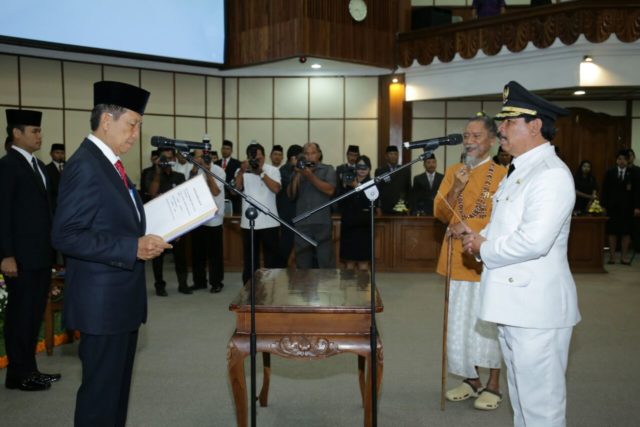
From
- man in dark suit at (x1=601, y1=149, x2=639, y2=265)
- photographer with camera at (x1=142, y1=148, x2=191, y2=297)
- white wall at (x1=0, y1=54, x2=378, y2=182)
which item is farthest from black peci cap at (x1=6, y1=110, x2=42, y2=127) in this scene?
man in dark suit at (x1=601, y1=149, x2=639, y2=265)

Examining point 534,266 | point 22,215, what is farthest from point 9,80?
point 534,266

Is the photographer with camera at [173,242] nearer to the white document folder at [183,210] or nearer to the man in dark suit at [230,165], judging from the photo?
the man in dark suit at [230,165]

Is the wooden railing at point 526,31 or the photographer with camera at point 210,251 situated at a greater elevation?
the wooden railing at point 526,31

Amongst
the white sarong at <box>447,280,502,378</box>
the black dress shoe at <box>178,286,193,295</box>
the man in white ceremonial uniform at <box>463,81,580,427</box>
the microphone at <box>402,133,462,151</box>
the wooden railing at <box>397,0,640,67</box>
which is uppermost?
the wooden railing at <box>397,0,640,67</box>

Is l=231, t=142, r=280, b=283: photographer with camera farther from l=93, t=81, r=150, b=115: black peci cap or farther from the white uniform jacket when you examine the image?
the white uniform jacket

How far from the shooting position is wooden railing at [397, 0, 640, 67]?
769 cm

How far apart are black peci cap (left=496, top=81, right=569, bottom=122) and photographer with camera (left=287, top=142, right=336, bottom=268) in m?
3.19

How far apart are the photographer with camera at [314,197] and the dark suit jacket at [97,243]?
10.6 ft

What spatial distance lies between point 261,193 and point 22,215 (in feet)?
9.19

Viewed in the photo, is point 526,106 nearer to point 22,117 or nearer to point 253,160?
point 22,117

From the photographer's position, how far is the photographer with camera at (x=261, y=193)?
5770 mm

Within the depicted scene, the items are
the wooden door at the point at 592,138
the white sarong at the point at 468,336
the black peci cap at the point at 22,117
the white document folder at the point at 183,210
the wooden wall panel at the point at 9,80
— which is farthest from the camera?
the wooden door at the point at 592,138

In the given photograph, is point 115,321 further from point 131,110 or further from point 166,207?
point 131,110

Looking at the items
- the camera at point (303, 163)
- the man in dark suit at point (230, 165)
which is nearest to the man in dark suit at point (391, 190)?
the man in dark suit at point (230, 165)
